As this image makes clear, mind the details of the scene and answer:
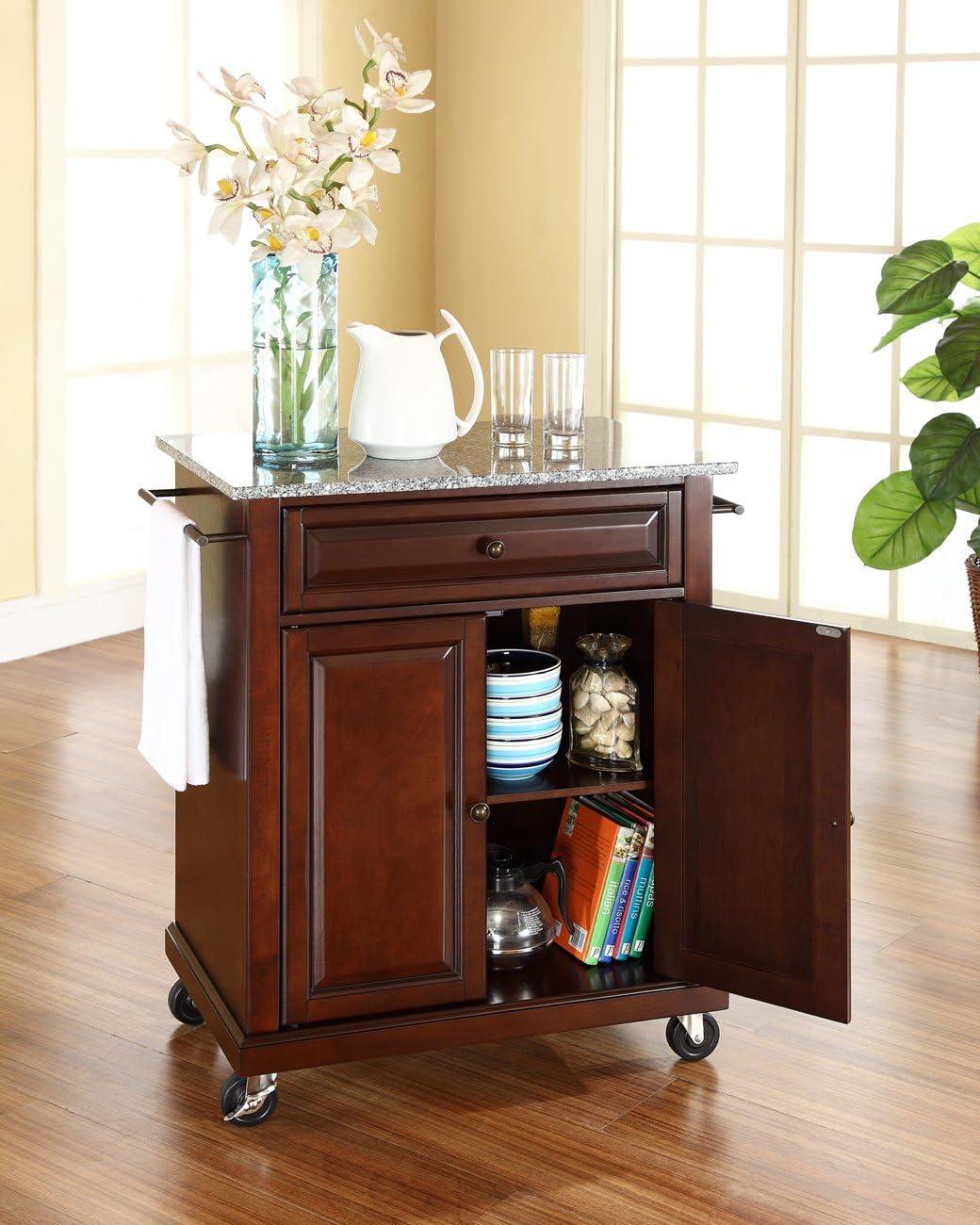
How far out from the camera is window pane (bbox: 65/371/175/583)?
471 centimetres

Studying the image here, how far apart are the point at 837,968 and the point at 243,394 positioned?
11.4ft

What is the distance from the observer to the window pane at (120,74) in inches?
179

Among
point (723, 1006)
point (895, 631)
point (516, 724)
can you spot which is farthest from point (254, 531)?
point (895, 631)

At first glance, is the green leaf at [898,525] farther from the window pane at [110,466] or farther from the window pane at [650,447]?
the window pane at [110,466]

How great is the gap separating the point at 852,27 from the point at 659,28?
0.65 meters

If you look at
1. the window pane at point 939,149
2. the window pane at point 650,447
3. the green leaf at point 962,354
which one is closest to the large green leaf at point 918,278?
the green leaf at point 962,354

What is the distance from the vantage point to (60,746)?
3869mm

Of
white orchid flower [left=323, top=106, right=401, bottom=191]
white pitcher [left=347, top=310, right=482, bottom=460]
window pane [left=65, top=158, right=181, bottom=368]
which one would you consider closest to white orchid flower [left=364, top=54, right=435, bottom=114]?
white orchid flower [left=323, top=106, right=401, bottom=191]

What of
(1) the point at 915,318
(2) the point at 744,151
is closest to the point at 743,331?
(2) the point at 744,151

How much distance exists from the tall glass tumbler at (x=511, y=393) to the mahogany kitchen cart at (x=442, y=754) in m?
0.07

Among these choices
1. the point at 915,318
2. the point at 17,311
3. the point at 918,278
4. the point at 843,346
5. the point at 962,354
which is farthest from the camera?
the point at 843,346

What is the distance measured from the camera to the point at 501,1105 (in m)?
2.35

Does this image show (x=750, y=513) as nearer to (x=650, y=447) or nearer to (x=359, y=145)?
(x=650, y=447)

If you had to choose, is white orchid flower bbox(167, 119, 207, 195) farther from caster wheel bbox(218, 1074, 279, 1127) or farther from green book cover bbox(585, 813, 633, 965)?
caster wheel bbox(218, 1074, 279, 1127)
